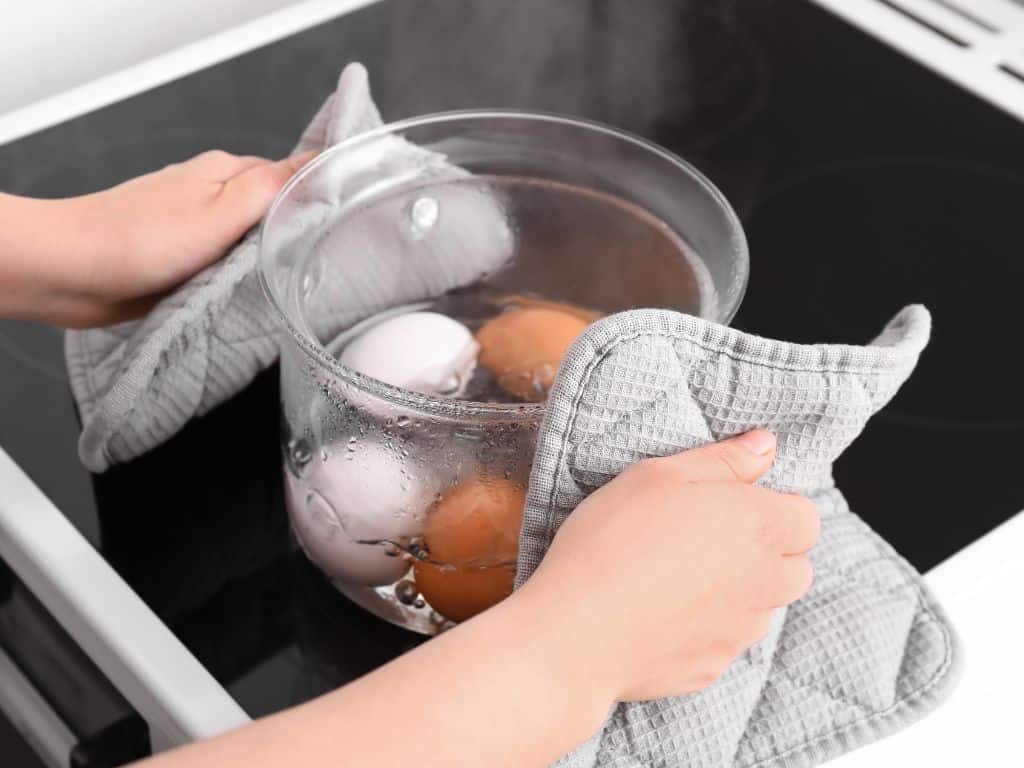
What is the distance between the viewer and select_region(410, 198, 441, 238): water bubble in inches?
29.5

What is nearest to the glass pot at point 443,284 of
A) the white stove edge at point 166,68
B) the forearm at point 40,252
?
the forearm at point 40,252

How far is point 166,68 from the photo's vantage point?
1000 mm

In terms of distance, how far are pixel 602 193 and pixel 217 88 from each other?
40cm

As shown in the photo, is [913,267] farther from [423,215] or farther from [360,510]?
[360,510]

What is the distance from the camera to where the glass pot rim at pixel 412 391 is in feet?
1.76

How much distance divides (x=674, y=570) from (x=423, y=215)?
33 centimetres

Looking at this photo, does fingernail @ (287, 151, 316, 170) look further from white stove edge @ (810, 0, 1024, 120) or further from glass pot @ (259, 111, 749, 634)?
white stove edge @ (810, 0, 1024, 120)

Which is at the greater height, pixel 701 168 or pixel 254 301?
pixel 254 301

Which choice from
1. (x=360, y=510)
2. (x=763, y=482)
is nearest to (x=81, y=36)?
(x=360, y=510)

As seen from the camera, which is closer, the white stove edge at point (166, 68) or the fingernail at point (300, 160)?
the fingernail at point (300, 160)

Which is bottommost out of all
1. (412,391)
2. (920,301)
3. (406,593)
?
(920,301)

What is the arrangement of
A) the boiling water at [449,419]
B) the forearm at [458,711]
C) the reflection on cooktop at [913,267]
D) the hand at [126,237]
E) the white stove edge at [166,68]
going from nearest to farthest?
1. the forearm at [458,711]
2. the boiling water at [449,419]
3. the hand at [126,237]
4. the reflection on cooktop at [913,267]
5. the white stove edge at [166,68]

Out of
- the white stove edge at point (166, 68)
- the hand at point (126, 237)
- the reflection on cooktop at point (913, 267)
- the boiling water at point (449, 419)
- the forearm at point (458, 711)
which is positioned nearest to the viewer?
the forearm at point (458, 711)

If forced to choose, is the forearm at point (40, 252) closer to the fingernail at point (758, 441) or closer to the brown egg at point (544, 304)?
the brown egg at point (544, 304)
